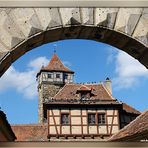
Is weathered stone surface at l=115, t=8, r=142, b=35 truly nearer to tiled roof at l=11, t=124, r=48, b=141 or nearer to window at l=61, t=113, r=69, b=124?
window at l=61, t=113, r=69, b=124

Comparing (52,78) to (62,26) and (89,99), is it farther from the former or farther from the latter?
(62,26)

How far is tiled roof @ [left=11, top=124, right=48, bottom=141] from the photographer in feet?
103

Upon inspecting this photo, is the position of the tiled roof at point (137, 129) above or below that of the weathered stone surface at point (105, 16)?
below

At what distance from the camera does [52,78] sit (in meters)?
48.4

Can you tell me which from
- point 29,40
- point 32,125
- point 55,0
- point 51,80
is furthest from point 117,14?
point 51,80

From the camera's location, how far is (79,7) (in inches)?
116

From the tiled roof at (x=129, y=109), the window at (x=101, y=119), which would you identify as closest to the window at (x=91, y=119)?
the window at (x=101, y=119)

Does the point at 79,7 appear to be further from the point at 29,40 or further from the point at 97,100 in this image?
the point at 97,100

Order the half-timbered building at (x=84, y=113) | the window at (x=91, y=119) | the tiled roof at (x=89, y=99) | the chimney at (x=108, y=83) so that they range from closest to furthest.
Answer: the half-timbered building at (x=84, y=113) → the window at (x=91, y=119) → the tiled roof at (x=89, y=99) → the chimney at (x=108, y=83)

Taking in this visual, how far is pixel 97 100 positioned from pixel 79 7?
23.8 meters

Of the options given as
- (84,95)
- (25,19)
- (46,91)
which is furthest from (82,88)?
(25,19)

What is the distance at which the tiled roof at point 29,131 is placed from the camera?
31.4 m

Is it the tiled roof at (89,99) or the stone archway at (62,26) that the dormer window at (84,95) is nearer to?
the tiled roof at (89,99)

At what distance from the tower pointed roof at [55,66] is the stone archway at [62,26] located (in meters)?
45.9
